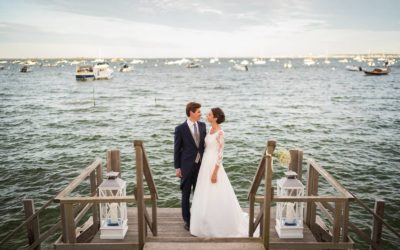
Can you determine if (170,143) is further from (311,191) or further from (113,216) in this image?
(113,216)

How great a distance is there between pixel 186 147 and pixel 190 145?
94 mm

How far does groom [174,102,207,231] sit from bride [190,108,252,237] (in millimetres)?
153

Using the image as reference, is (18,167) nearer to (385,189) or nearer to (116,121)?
(116,121)

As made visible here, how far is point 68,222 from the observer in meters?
5.93

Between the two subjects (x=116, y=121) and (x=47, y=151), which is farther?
(x=116, y=121)

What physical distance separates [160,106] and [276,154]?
3445 cm

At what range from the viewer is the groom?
21.2 feet

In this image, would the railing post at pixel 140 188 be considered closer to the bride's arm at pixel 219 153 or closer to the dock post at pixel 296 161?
the bride's arm at pixel 219 153

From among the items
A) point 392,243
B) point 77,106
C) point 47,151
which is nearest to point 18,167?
point 47,151

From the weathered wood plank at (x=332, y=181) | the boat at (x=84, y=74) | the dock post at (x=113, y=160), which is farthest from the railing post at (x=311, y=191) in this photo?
the boat at (x=84, y=74)

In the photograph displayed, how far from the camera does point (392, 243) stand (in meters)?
10.5

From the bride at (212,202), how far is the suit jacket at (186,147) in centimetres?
18

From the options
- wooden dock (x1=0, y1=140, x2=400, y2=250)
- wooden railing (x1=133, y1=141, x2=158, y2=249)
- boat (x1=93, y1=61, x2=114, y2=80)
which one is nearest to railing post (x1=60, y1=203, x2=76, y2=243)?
wooden dock (x1=0, y1=140, x2=400, y2=250)

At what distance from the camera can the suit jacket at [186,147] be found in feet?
21.4
